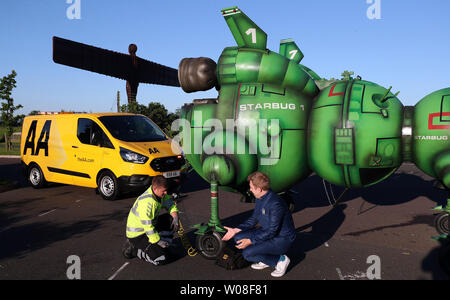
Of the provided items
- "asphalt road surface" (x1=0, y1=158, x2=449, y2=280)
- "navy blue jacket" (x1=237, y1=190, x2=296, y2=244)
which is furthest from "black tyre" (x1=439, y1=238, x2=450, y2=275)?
"navy blue jacket" (x1=237, y1=190, x2=296, y2=244)

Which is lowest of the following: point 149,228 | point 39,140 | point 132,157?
point 149,228

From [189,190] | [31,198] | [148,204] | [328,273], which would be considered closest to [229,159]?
[148,204]

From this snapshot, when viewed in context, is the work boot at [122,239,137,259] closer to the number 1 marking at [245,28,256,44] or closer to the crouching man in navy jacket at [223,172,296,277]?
the crouching man in navy jacket at [223,172,296,277]

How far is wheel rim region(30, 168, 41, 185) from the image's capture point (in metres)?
9.44

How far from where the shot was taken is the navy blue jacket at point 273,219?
12.7ft

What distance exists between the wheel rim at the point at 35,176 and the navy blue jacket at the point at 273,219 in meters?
7.73

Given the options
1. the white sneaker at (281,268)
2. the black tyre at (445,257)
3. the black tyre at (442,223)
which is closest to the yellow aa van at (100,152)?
the white sneaker at (281,268)

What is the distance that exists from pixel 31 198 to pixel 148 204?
5615mm

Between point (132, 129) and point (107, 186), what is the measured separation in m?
1.59

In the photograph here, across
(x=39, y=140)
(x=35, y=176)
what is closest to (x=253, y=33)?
(x=39, y=140)

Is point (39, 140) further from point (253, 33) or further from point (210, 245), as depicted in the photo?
point (253, 33)

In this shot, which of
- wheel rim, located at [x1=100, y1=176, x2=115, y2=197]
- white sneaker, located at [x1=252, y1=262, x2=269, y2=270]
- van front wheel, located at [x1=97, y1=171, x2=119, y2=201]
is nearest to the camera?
white sneaker, located at [x1=252, y1=262, x2=269, y2=270]

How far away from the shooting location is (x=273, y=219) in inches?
152

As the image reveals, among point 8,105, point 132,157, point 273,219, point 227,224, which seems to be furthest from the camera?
point 8,105
